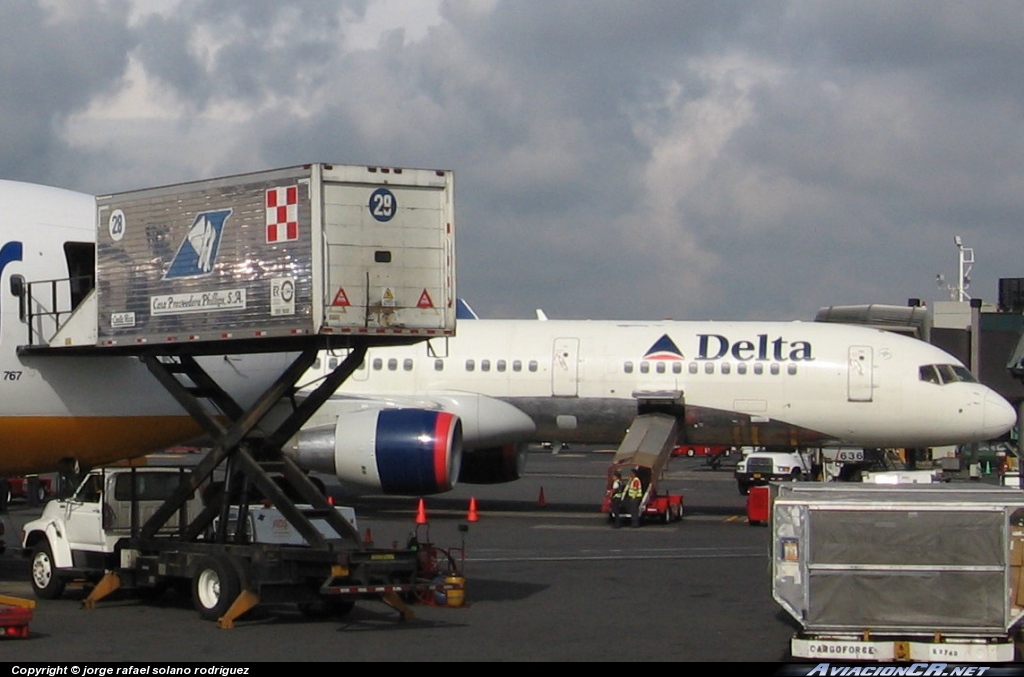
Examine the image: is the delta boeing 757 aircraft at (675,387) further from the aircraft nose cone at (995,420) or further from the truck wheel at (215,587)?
the truck wheel at (215,587)

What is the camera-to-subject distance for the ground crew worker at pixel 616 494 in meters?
28.9

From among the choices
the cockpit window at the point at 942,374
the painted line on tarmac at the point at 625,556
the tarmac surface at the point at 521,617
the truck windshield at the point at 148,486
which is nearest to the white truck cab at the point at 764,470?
the cockpit window at the point at 942,374

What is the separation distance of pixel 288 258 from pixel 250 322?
872 millimetres

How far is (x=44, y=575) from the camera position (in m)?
17.2

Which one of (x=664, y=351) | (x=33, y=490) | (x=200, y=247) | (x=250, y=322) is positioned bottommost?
(x=33, y=490)

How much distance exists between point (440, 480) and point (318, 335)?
8.53 metres

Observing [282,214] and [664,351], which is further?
[664,351]

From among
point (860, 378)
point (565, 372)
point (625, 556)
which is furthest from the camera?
point (565, 372)

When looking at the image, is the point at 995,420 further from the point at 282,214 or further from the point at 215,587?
the point at 215,587

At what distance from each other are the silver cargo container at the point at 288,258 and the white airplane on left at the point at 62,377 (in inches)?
43.8

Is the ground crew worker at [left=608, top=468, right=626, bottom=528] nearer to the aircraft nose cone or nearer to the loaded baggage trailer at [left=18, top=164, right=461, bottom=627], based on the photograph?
the aircraft nose cone

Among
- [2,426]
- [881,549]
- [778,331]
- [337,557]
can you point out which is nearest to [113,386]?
[2,426]

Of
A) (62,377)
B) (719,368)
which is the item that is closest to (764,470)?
(719,368)

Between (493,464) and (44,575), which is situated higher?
(493,464)
